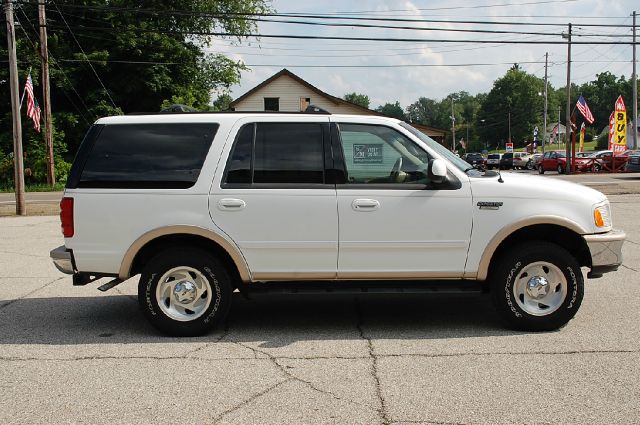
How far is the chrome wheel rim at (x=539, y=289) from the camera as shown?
548 centimetres

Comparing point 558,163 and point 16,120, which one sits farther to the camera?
point 558,163

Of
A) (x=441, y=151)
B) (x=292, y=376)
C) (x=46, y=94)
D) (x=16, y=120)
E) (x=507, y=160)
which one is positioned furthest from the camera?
(x=507, y=160)

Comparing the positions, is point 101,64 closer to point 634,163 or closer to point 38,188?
point 38,188

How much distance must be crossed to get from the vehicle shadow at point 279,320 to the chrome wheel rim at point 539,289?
30cm

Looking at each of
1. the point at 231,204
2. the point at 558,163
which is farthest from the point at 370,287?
the point at 558,163

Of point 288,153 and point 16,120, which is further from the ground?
point 16,120

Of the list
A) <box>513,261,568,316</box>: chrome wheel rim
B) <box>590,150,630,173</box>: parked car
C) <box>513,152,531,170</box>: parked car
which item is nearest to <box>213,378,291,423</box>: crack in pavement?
<box>513,261,568,316</box>: chrome wheel rim

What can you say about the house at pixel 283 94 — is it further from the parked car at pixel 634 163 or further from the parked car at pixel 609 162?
the parked car at pixel 634 163

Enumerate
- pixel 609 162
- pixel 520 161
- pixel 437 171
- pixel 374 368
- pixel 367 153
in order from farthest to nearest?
pixel 520 161 < pixel 609 162 < pixel 367 153 < pixel 437 171 < pixel 374 368

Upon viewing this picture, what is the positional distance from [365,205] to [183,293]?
177cm

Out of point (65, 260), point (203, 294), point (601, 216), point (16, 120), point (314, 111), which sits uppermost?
point (16, 120)

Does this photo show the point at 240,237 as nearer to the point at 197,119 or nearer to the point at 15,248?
the point at 197,119

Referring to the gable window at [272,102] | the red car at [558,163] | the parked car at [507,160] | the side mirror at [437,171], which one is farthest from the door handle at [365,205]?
the parked car at [507,160]

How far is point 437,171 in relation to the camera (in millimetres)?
5238
